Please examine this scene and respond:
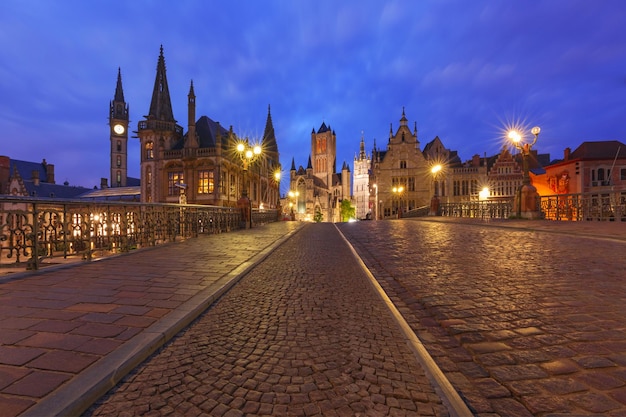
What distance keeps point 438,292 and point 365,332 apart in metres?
1.72

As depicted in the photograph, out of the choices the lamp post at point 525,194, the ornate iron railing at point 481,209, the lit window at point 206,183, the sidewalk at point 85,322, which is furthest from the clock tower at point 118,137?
the sidewalk at point 85,322

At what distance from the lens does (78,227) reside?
6.75 meters

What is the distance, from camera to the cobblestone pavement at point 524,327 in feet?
6.61

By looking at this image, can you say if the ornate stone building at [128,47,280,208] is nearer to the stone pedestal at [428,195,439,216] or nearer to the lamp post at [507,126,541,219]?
the stone pedestal at [428,195,439,216]

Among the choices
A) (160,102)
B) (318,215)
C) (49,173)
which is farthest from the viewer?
(318,215)

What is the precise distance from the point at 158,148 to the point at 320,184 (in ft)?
214

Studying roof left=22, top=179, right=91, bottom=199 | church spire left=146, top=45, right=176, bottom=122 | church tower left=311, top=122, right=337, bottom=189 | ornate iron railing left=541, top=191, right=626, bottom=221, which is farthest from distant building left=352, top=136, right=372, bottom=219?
ornate iron railing left=541, top=191, right=626, bottom=221

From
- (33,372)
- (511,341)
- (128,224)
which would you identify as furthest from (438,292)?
(128,224)

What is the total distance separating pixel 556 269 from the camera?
5375 millimetres

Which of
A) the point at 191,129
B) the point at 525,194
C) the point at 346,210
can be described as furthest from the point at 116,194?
the point at 346,210

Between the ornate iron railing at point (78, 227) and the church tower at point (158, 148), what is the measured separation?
31.8 m

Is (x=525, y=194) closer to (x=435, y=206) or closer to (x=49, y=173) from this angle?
(x=435, y=206)

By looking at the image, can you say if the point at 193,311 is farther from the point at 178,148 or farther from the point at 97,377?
the point at 178,148

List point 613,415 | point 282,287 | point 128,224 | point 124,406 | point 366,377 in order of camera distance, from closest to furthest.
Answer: point 613,415 < point 124,406 < point 366,377 < point 282,287 < point 128,224
